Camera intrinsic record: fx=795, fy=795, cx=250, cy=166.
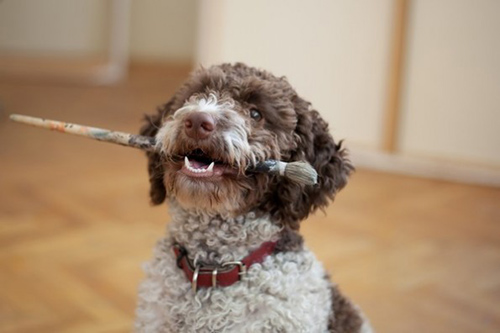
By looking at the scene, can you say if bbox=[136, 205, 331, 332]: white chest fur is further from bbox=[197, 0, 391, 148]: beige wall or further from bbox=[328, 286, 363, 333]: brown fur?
bbox=[197, 0, 391, 148]: beige wall

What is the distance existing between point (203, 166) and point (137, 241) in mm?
1601

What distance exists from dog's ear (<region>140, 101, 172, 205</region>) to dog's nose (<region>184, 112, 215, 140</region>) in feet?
0.90

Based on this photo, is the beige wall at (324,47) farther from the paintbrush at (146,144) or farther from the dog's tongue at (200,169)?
the dog's tongue at (200,169)

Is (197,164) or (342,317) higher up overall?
(197,164)

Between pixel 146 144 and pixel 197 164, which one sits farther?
pixel 146 144

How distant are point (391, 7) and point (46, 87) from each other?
113 inches

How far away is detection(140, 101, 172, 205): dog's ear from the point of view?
6.01 ft

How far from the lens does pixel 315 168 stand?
1.77 metres

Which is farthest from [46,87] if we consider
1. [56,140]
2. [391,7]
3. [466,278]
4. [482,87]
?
[466,278]

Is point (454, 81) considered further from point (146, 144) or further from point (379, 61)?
point (146, 144)

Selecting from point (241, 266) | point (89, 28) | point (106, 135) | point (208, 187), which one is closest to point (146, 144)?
point (106, 135)

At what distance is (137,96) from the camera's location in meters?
5.86

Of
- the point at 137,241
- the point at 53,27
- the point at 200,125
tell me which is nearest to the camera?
the point at 200,125

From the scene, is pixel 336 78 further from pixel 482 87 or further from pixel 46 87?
pixel 46 87
